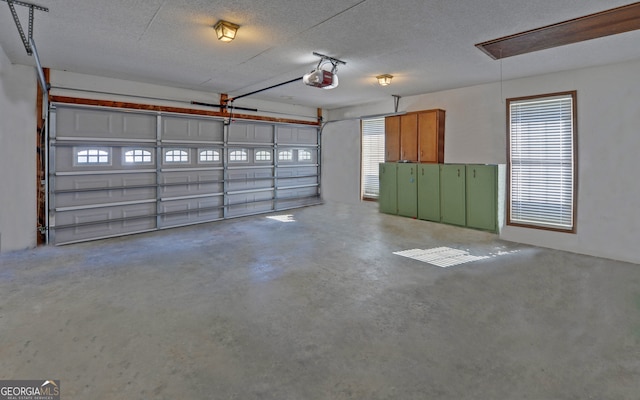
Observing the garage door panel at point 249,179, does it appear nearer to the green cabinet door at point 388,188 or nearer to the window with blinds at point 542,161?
the green cabinet door at point 388,188

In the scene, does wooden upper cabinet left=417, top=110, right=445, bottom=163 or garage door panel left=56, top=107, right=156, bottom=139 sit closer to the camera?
garage door panel left=56, top=107, right=156, bottom=139

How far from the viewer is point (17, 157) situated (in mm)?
4590

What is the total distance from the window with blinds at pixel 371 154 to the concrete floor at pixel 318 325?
13.0 feet

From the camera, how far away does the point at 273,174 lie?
7.94 meters

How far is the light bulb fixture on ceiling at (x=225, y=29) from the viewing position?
3201 mm

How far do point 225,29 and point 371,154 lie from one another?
5417mm

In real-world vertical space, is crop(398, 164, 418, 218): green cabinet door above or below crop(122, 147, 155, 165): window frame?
below

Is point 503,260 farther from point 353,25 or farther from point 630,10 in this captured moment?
point 353,25

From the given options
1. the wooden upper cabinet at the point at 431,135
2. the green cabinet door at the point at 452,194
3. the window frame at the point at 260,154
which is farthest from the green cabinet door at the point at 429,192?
the window frame at the point at 260,154

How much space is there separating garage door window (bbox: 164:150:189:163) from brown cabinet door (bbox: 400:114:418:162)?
4.53m

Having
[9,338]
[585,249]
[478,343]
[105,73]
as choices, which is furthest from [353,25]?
[585,249]

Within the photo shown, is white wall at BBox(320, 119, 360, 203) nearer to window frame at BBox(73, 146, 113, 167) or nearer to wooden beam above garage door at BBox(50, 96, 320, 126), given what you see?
wooden beam above garage door at BBox(50, 96, 320, 126)

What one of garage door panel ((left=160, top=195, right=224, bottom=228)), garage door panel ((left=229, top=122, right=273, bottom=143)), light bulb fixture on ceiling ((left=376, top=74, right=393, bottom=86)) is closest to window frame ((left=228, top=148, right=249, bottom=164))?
garage door panel ((left=229, top=122, right=273, bottom=143))

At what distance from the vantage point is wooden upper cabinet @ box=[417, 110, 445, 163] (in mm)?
6391
